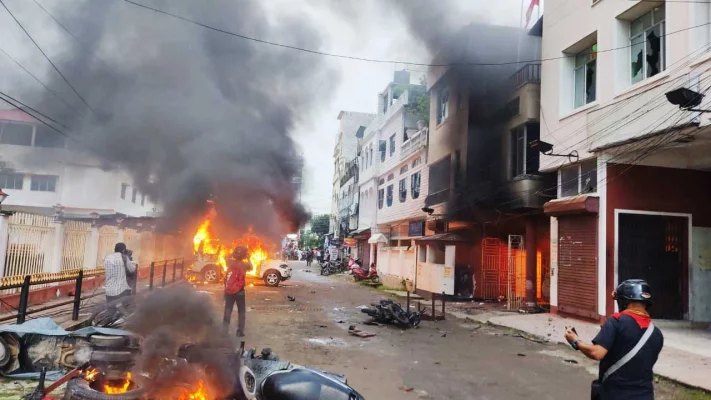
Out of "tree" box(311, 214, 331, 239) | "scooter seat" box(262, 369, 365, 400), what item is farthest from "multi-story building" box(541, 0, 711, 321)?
"tree" box(311, 214, 331, 239)

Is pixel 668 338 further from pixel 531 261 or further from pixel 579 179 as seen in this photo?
pixel 531 261

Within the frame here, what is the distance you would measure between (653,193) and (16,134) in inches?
917

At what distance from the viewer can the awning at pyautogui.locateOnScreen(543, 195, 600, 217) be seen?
32.3ft

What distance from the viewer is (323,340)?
8.24 meters

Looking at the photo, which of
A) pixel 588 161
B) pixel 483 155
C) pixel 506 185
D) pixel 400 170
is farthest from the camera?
pixel 400 170

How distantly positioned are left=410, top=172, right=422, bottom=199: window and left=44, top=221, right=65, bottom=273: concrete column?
1419cm

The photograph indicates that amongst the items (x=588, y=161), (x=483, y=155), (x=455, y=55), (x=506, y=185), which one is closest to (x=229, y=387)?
(x=588, y=161)

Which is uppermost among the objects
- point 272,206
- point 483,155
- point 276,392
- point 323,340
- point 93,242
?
point 483,155

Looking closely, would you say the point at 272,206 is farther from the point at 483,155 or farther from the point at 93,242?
the point at 483,155

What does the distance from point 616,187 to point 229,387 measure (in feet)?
29.4

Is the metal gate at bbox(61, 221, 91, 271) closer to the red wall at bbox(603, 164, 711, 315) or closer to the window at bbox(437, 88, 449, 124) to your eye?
the red wall at bbox(603, 164, 711, 315)

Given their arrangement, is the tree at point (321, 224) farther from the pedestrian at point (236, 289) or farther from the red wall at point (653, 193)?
the pedestrian at point (236, 289)

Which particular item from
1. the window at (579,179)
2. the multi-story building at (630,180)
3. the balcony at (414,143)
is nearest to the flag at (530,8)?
the multi-story building at (630,180)

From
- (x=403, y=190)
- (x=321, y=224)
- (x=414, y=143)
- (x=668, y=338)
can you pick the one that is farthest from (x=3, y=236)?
(x=321, y=224)
